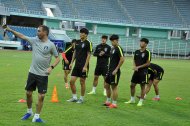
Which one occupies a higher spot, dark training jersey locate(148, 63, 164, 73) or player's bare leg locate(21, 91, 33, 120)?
dark training jersey locate(148, 63, 164, 73)

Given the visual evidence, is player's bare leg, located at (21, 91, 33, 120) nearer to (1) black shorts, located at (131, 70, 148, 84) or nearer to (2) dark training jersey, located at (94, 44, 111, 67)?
(1) black shorts, located at (131, 70, 148, 84)

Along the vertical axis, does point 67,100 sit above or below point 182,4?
below

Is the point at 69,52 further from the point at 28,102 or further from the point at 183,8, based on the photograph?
the point at 183,8

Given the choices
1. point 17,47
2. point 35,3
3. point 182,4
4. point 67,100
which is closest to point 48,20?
point 35,3

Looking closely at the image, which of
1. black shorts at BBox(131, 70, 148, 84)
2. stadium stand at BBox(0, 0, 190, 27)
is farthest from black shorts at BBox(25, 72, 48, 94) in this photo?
stadium stand at BBox(0, 0, 190, 27)

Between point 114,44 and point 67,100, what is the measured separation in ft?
7.31

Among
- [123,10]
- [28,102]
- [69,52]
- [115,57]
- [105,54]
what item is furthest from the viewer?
[123,10]

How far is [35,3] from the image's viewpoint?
59906 millimetres

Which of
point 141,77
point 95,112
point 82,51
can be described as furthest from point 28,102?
point 141,77

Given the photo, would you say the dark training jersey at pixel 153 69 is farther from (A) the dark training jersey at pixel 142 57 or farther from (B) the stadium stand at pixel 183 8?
(B) the stadium stand at pixel 183 8

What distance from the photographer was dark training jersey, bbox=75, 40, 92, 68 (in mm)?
11914

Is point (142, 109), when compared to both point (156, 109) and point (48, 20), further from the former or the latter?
point (48, 20)

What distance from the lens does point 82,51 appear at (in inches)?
472

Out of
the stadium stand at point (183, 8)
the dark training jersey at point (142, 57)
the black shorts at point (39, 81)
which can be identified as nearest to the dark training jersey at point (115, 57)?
the dark training jersey at point (142, 57)
